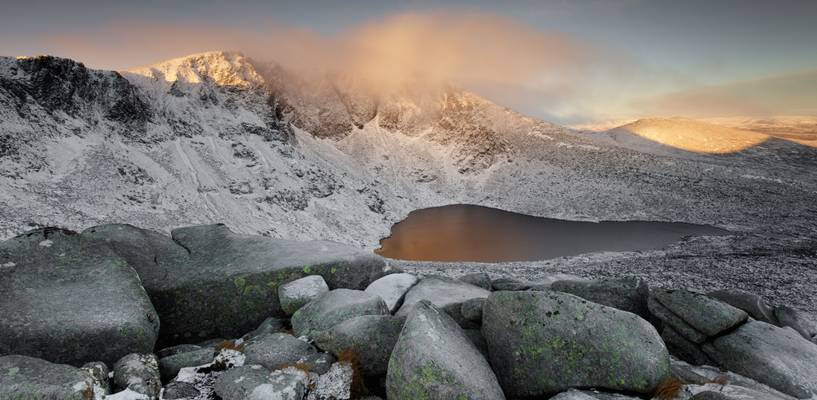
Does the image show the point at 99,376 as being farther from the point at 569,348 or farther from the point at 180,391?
the point at 569,348

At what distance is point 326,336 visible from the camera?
7258mm

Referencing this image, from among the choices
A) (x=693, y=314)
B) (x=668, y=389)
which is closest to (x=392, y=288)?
(x=668, y=389)

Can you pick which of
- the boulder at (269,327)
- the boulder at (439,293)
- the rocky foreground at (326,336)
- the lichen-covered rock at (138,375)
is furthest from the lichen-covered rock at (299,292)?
the lichen-covered rock at (138,375)

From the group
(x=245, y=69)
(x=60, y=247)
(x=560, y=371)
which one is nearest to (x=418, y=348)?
(x=560, y=371)

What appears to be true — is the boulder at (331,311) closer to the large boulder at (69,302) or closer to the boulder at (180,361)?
the boulder at (180,361)

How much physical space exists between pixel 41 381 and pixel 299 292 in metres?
5.12

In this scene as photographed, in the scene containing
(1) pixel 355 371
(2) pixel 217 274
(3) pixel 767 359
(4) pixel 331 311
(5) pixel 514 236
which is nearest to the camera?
(1) pixel 355 371

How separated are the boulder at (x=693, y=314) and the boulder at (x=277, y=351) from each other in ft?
30.7

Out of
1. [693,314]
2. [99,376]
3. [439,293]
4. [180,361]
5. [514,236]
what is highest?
[693,314]

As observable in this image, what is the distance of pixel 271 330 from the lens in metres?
8.92

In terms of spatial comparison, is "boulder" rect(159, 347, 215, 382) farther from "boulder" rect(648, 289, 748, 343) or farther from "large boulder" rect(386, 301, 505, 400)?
"boulder" rect(648, 289, 748, 343)

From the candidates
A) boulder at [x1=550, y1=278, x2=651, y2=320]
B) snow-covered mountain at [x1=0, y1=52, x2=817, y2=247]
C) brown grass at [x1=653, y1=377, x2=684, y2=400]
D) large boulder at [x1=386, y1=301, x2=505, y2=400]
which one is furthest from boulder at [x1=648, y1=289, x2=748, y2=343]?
snow-covered mountain at [x1=0, y1=52, x2=817, y2=247]

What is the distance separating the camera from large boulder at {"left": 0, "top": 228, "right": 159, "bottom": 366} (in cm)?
673

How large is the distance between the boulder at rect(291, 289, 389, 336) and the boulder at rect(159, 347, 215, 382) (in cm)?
190
